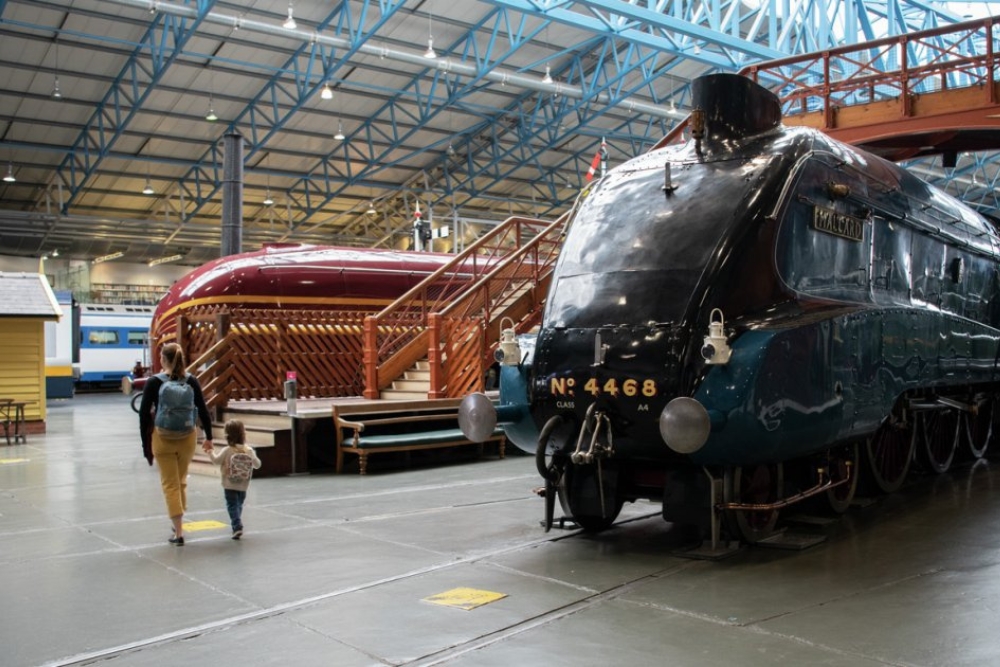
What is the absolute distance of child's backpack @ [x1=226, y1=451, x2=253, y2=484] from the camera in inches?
289

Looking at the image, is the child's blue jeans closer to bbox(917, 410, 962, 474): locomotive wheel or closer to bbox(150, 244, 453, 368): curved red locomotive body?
bbox(917, 410, 962, 474): locomotive wheel

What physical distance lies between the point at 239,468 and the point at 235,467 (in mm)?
36

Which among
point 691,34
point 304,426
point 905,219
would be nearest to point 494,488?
point 304,426

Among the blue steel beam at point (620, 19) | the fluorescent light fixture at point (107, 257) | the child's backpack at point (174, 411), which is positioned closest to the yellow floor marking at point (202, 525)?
the child's backpack at point (174, 411)

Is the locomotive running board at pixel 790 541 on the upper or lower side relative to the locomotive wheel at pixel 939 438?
lower

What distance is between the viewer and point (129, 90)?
85.7ft

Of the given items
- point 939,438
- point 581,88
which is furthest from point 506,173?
point 939,438

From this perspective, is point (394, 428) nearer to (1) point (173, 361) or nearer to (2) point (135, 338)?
(1) point (173, 361)

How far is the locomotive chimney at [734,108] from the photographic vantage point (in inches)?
285

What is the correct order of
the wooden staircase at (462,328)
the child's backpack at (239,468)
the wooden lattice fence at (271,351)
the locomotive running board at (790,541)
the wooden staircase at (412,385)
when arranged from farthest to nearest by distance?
the wooden staircase at (412,385), the wooden staircase at (462,328), the wooden lattice fence at (271,351), the child's backpack at (239,468), the locomotive running board at (790,541)

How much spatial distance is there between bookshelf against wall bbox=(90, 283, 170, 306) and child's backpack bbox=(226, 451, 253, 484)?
33.9 meters

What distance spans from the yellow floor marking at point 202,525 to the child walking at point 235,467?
0.58 metres

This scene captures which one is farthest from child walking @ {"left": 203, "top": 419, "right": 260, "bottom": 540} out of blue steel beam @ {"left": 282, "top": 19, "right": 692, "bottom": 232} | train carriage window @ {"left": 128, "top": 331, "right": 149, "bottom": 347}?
train carriage window @ {"left": 128, "top": 331, "right": 149, "bottom": 347}

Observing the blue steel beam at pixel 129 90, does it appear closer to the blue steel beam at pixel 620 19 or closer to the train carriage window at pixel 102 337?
the train carriage window at pixel 102 337
